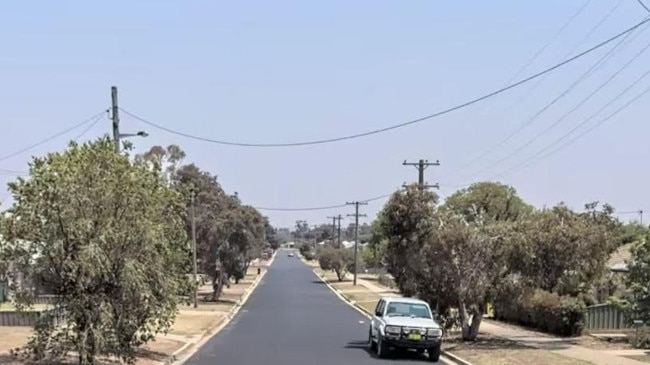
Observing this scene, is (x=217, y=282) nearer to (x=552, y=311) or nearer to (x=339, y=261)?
(x=552, y=311)

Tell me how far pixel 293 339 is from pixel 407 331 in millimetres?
7958

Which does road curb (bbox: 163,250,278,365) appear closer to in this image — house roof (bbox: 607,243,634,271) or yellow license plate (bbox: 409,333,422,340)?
yellow license plate (bbox: 409,333,422,340)

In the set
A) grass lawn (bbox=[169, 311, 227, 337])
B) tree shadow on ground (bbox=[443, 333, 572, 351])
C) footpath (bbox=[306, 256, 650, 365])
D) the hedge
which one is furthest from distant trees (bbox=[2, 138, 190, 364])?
the hedge

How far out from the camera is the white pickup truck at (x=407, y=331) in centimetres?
2675

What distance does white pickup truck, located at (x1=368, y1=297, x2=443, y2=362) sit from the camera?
1053 inches

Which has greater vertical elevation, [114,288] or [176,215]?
[176,215]

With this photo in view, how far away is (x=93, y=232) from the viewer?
61.0 feet

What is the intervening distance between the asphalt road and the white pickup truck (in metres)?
0.39

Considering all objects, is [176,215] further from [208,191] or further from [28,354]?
[208,191]

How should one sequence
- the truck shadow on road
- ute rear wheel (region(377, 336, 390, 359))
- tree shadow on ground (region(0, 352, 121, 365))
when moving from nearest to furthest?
tree shadow on ground (region(0, 352, 121, 365))
ute rear wheel (region(377, 336, 390, 359))
the truck shadow on road

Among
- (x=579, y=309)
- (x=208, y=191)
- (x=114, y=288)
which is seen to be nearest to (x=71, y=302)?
(x=114, y=288)

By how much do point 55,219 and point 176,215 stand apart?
11.1 ft

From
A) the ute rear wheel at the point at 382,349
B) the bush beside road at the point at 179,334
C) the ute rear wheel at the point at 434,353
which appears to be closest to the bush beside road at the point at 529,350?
the ute rear wheel at the point at 434,353

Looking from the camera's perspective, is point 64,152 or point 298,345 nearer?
point 64,152
